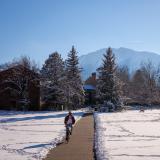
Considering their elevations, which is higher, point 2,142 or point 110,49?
point 110,49

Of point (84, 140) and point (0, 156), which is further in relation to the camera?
point (84, 140)

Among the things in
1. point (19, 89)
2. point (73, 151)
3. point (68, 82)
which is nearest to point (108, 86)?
point (68, 82)

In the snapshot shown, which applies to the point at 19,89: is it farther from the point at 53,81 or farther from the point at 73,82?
the point at 73,82

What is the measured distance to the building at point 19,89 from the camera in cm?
6531

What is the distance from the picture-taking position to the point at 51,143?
21672 millimetres

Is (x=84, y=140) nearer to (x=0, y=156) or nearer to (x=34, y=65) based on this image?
(x=0, y=156)

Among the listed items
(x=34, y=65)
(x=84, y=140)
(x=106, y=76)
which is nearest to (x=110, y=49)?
(x=106, y=76)

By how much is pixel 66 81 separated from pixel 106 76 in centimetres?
659

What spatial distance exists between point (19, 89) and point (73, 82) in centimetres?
997

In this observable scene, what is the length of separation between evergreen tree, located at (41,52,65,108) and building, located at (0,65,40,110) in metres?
1.34

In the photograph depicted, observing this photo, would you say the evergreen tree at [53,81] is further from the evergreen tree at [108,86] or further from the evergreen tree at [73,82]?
the evergreen tree at [108,86]

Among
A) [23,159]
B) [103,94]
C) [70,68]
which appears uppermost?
[70,68]

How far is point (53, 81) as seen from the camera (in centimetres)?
6750

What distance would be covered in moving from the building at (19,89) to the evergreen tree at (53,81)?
134cm
